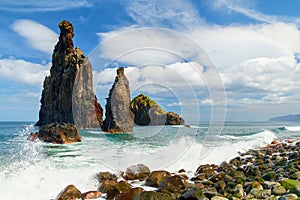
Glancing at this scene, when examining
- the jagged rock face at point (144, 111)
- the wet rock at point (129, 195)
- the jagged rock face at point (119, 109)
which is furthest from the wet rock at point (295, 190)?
the jagged rock face at point (144, 111)

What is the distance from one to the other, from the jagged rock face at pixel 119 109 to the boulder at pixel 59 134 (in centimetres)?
1366

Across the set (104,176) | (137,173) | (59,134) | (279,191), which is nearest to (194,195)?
(279,191)

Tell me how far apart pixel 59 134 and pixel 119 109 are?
784 inches

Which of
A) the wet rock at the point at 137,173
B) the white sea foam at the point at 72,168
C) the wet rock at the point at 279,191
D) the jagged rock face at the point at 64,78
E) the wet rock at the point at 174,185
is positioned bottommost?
the white sea foam at the point at 72,168

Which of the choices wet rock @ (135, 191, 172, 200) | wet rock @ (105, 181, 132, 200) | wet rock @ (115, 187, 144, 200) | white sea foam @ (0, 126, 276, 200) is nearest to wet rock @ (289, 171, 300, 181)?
wet rock @ (135, 191, 172, 200)

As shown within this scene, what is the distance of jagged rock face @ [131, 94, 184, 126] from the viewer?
67369mm

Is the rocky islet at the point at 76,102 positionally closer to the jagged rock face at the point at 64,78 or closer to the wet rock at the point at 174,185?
the jagged rock face at the point at 64,78

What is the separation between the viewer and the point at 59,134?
1884cm

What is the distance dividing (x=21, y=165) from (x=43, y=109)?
58.6 metres

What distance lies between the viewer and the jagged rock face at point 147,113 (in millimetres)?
67369

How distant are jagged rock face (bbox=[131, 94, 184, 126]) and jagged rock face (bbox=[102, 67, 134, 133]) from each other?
970 inches

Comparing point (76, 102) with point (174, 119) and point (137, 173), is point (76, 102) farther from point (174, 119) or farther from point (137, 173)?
point (174, 119)

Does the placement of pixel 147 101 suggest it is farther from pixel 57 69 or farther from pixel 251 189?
pixel 251 189

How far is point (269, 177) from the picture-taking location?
6816 millimetres
